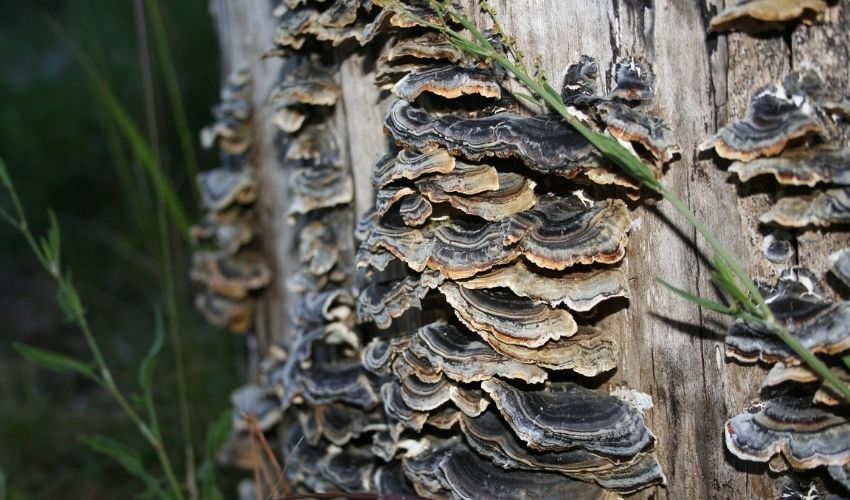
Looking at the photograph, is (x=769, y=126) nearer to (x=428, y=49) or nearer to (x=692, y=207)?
(x=692, y=207)

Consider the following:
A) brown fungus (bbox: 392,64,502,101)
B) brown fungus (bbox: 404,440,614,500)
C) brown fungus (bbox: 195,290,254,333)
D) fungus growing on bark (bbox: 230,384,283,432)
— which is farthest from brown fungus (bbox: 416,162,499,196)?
brown fungus (bbox: 195,290,254,333)

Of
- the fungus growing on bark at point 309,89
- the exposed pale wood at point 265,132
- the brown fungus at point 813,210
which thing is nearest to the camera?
the brown fungus at point 813,210

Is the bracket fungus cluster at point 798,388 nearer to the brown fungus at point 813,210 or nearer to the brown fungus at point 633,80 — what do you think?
the brown fungus at point 813,210

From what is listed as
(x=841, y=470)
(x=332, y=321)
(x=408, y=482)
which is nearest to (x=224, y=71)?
(x=332, y=321)

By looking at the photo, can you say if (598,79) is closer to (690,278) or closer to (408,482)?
(690,278)

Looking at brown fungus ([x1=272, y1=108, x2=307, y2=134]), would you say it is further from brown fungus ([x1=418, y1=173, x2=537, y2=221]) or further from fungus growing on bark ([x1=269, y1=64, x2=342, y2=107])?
brown fungus ([x1=418, y1=173, x2=537, y2=221])

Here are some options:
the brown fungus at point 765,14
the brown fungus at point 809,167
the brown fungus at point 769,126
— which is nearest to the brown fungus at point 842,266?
the brown fungus at point 809,167

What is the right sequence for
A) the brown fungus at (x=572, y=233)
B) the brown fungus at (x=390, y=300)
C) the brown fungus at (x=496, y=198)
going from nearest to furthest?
the brown fungus at (x=572, y=233) < the brown fungus at (x=496, y=198) < the brown fungus at (x=390, y=300)
